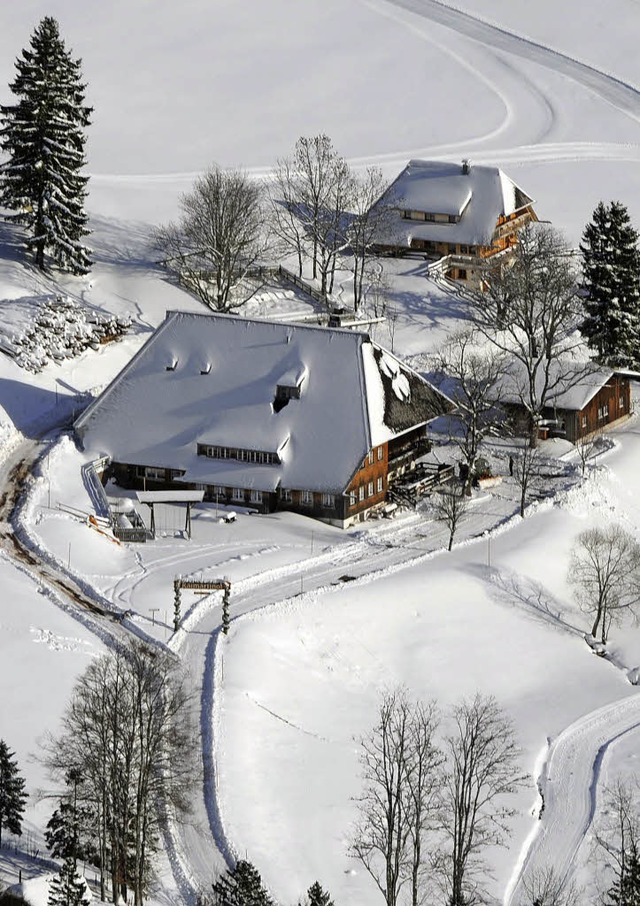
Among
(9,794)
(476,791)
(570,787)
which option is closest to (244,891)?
(9,794)

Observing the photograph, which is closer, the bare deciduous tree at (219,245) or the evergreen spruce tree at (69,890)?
the evergreen spruce tree at (69,890)

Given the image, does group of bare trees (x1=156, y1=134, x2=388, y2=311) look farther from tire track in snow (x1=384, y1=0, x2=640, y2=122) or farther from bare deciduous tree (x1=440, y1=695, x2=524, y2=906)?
tire track in snow (x1=384, y1=0, x2=640, y2=122)

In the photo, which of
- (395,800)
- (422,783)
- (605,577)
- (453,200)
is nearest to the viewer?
(395,800)

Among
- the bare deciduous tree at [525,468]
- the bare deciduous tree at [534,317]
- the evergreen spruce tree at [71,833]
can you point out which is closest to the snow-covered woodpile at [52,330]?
the bare deciduous tree at [534,317]

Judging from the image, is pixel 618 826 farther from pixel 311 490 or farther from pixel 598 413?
pixel 598 413

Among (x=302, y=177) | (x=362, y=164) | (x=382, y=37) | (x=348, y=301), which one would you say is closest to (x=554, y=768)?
(x=348, y=301)

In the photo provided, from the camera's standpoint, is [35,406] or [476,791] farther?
[35,406]

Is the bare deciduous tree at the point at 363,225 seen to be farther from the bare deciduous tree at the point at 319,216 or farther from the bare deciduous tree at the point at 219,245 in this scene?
the bare deciduous tree at the point at 219,245
